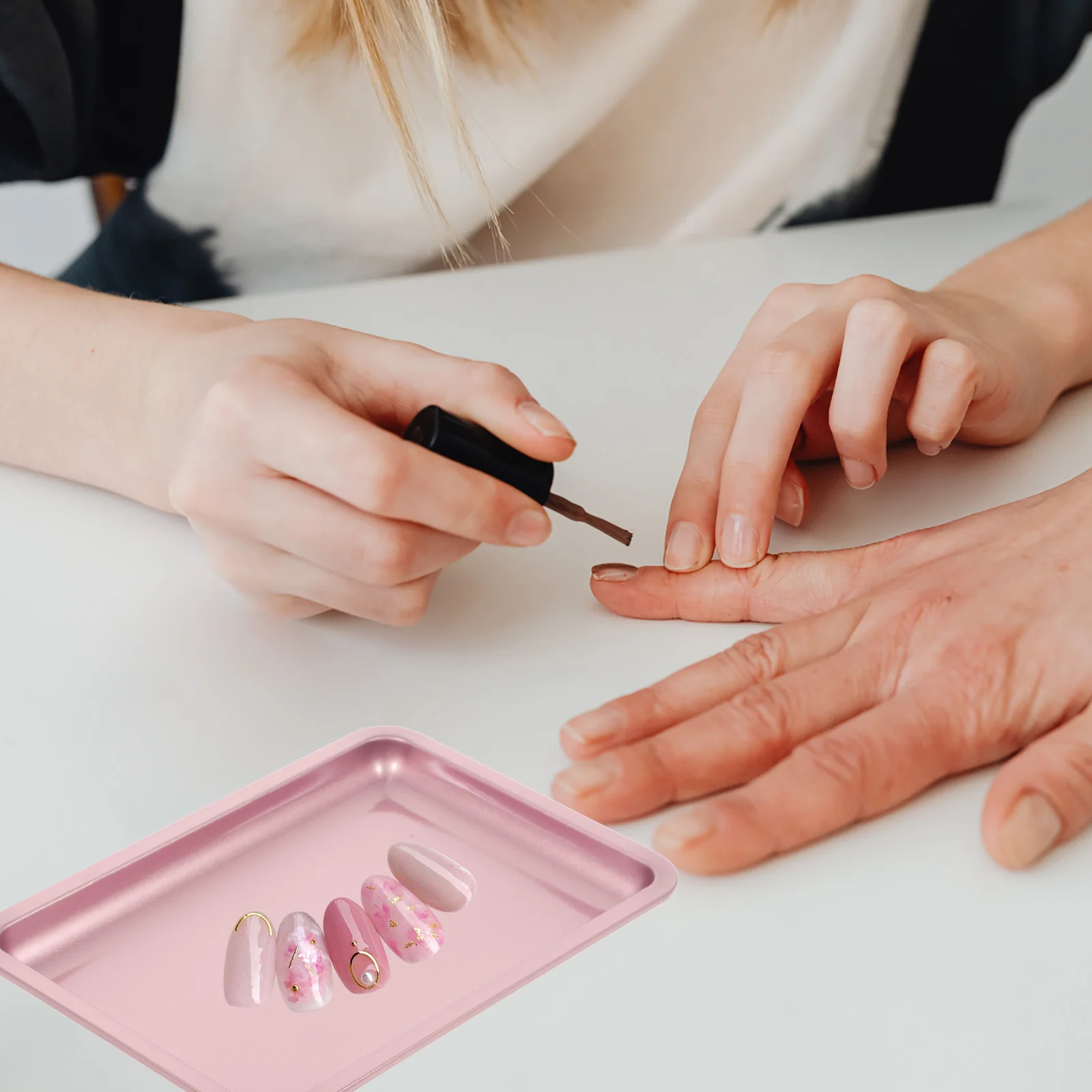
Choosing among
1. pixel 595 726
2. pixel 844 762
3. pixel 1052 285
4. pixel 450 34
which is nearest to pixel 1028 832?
pixel 844 762

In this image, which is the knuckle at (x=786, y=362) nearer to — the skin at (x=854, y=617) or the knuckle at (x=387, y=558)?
the skin at (x=854, y=617)

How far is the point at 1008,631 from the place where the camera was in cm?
53

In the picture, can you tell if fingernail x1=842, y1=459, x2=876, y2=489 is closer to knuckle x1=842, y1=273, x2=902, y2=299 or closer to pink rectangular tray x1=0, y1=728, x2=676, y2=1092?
knuckle x1=842, y1=273, x2=902, y2=299

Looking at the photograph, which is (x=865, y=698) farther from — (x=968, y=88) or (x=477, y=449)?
(x=968, y=88)

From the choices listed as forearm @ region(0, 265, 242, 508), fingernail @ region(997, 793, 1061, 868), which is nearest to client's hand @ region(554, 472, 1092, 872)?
fingernail @ region(997, 793, 1061, 868)

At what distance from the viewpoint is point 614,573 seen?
63cm

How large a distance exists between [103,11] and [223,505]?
58 centimetres

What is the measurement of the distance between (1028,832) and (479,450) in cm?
28

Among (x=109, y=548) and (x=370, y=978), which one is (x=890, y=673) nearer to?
(x=370, y=978)

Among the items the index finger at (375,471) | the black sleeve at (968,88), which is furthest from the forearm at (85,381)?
the black sleeve at (968,88)

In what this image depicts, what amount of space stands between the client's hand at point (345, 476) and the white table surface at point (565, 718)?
52 mm

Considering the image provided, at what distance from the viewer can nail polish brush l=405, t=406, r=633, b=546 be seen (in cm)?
53

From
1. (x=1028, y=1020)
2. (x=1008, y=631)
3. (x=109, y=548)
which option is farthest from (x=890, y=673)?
(x=109, y=548)

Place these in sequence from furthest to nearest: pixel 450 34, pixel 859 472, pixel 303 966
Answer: pixel 450 34 → pixel 859 472 → pixel 303 966
